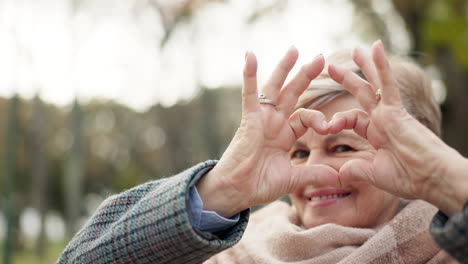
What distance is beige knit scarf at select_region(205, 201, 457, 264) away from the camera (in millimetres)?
1876

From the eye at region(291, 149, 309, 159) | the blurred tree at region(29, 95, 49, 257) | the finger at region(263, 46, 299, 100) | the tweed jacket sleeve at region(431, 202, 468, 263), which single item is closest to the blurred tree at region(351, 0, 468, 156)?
the eye at region(291, 149, 309, 159)

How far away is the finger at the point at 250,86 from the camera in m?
1.62

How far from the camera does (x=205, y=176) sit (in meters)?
1.72

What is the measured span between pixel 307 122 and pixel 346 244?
53 cm

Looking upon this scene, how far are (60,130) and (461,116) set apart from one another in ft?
73.2

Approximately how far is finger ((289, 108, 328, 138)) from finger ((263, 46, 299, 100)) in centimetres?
11

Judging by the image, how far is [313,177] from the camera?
1.78 meters

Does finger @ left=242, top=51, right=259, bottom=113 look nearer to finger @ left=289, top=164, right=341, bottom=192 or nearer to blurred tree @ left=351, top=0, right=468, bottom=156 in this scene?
finger @ left=289, top=164, right=341, bottom=192

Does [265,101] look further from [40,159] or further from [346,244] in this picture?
[40,159]

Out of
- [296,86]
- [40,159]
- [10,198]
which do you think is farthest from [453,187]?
[40,159]

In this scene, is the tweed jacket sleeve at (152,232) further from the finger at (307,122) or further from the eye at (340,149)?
the eye at (340,149)

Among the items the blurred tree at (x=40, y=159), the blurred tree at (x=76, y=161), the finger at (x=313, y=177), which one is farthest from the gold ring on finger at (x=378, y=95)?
the blurred tree at (x=40, y=159)

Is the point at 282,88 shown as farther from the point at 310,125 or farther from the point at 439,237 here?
the point at 439,237

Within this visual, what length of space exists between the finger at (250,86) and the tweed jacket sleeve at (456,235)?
25.9 inches
